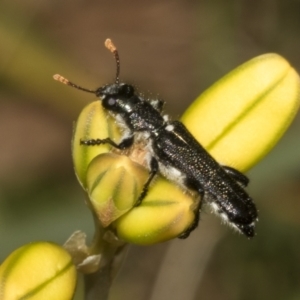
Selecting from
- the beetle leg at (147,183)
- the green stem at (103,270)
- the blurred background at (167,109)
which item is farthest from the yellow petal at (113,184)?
the blurred background at (167,109)

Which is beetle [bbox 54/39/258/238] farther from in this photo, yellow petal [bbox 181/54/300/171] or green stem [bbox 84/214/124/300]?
green stem [bbox 84/214/124/300]

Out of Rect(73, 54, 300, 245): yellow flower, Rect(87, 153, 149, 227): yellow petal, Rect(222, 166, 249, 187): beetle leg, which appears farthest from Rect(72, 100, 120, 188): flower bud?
Rect(222, 166, 249, 187): beetle leg

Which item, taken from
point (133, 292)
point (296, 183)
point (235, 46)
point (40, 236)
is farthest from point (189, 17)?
point (40, 236)

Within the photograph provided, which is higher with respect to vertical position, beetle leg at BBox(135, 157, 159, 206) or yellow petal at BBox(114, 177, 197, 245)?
beetle leg at BBox(135, 157, 159, 206)

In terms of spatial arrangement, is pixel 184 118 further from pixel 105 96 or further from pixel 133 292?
pixel 133 292

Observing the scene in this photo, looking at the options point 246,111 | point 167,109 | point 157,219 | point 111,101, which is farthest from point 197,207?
point 167,109

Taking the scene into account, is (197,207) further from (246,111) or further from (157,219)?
(246,111)
